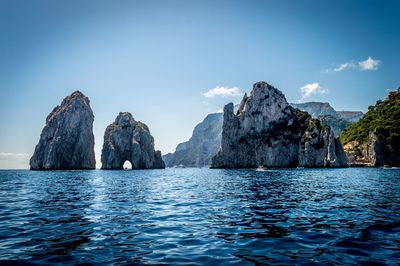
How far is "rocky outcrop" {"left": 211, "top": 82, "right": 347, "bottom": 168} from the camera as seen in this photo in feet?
545

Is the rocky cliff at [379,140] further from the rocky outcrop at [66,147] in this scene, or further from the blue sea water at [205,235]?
the rocky outcrop at [66,147]

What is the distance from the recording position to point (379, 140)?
143375 millimetres

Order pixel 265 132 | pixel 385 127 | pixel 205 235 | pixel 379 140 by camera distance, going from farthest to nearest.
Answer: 1. pixel 265 132
2. pixel 385 127
3. pixel 379 140
4. pixel 205 235

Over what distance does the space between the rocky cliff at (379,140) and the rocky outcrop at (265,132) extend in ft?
89.0

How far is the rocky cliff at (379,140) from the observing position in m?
144

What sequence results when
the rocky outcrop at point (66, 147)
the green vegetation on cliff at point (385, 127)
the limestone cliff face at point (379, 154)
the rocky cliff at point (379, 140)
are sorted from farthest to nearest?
the rocky outcrop at point (66, 147) → the green vegetation on cliff at point (385, 127) → the rocky cliff at point (379, 140) → the limestone cliff face at point (379, 154)

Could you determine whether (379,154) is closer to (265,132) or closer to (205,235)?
(265,132)

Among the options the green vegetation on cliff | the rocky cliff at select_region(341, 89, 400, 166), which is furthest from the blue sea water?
the green vegetation on cliff

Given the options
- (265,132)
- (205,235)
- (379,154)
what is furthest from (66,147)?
(205,235)

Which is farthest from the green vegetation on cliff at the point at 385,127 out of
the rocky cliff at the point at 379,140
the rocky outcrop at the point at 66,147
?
the rocky outcrop at the point at 66,147

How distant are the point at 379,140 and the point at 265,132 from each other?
200ft

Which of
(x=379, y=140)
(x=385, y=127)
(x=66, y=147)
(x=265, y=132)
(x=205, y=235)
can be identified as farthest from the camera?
(x=66, y=147)

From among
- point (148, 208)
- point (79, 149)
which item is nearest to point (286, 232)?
point (148, 208)

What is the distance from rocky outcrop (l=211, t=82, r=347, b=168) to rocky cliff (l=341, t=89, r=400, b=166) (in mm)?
27120
